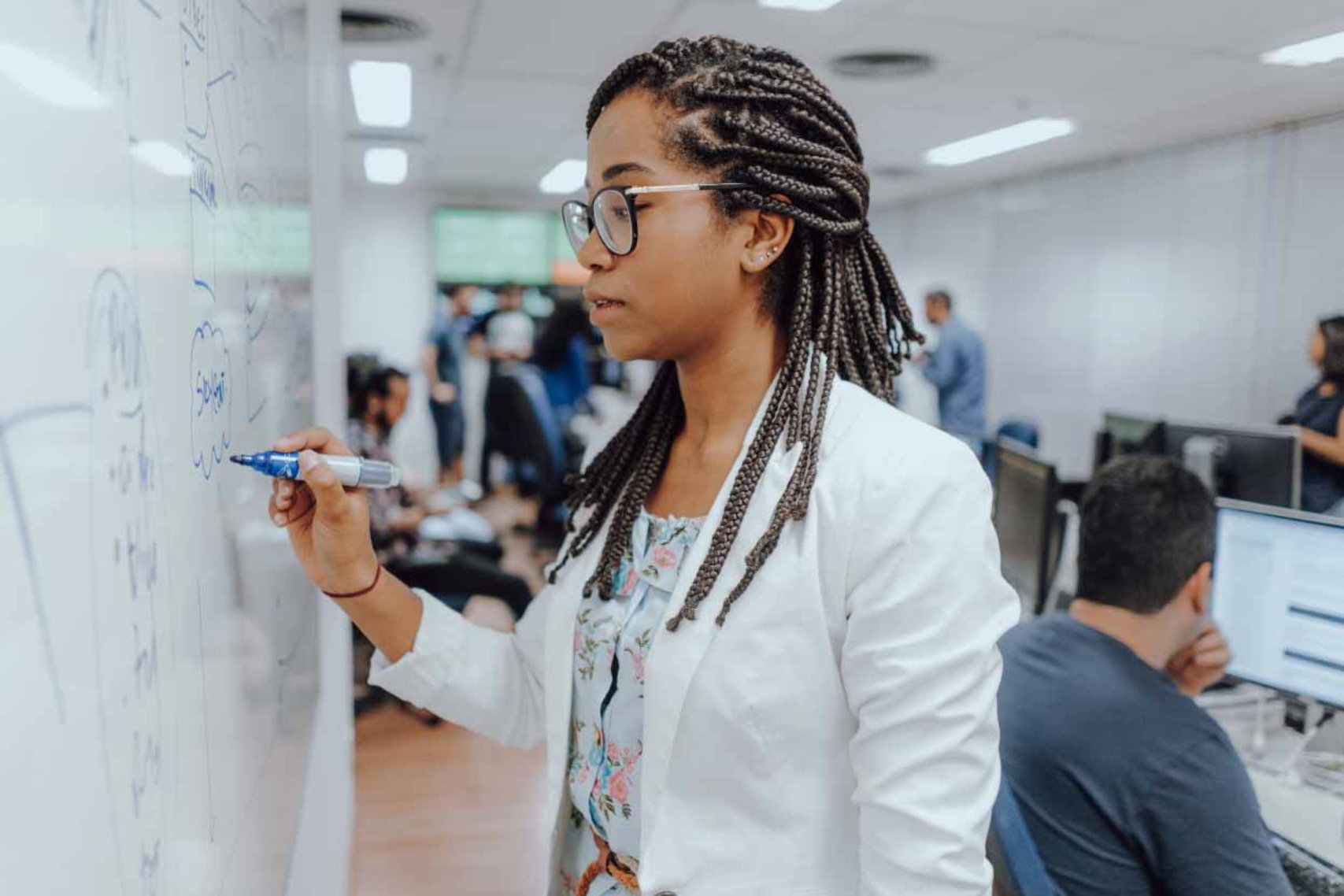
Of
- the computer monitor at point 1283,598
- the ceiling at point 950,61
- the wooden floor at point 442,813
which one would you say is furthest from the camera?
the ceiling at point 950,61

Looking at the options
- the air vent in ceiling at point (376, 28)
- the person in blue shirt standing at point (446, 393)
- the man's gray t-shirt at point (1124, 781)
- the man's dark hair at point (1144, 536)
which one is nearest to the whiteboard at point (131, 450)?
the man's gray t-shirt at point (1124, 781)

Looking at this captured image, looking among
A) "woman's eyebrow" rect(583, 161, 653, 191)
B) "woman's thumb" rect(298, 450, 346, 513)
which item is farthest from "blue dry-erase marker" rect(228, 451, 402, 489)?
"woman's eyebrow" rect(583, 161, 653, 191)

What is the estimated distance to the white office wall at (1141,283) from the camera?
14.9 ft

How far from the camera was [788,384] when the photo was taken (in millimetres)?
987

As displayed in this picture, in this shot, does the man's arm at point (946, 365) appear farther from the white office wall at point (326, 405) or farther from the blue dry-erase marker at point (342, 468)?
the blue dry-erase marker at point (342, 468)

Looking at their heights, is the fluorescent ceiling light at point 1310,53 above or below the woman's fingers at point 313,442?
above

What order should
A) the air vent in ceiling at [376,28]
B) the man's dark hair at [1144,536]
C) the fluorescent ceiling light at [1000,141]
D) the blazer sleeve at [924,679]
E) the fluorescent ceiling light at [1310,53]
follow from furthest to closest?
the fluorescent ceiling light at [1000,141] → the air vent in ceiling at [376,28] → the fluorescent ceiling light at [1310,53] → the man's dark hair at [1144,536] → the blazer sleeve at [924,679]

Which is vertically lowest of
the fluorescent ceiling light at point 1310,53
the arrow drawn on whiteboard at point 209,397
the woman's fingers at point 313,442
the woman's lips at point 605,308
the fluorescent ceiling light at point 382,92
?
the woman's fingers at point 313,442

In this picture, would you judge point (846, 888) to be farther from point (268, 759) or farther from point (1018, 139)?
point (1018, 139)

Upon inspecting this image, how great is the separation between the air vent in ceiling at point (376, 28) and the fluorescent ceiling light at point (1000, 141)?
3134 millimetres

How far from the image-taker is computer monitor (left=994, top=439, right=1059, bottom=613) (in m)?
2.10

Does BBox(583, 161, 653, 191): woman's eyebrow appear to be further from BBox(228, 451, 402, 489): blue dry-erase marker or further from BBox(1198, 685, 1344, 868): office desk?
BBox(1198, 685, 1344, 868): office desk

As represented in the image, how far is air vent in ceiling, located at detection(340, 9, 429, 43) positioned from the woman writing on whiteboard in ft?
9.65

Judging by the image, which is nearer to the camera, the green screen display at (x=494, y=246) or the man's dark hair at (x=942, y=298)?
the man's dark hair at (x=942, y=298)
